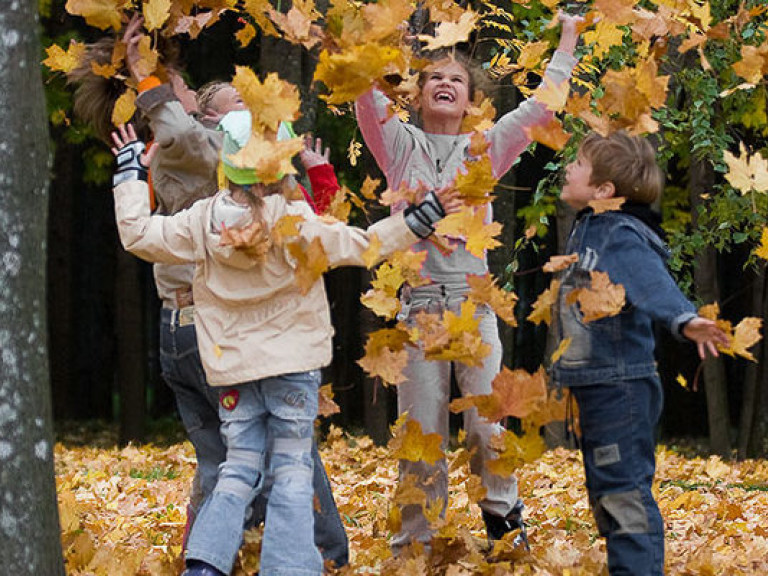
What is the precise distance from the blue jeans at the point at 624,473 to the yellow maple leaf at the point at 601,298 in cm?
24

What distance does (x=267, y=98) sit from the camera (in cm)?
316

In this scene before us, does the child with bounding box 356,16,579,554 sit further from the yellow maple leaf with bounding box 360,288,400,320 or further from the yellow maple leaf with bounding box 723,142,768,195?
the yellow maple leaf with bounding box 723,142,768,195

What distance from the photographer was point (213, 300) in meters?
3.43

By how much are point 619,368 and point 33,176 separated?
1789mm

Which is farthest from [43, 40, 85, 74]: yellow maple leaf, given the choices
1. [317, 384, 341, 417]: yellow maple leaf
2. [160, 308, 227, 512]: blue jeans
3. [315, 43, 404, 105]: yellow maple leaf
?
[317, 384, 341, 417]: yellow maple leaf

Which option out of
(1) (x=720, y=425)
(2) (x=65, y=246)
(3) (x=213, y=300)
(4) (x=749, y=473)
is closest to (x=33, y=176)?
(3) (x=213, y=300)

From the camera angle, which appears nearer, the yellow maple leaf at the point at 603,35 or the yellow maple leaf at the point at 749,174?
the yellow maple leaf at the point at 749,174

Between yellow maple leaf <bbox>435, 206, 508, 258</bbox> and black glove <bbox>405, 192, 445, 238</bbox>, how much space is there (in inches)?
4.8

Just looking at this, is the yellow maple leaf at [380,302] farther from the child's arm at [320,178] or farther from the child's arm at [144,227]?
the child's arm at [144,227]

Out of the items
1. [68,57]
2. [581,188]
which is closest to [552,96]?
[581,188]

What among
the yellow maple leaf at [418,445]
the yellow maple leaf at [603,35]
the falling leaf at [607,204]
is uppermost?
the yellow maple leaf at [603,35]

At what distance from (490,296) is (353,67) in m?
0.88

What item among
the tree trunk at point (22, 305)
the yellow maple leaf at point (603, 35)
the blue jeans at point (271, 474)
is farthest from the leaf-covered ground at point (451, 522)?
the yellow maple leaf at point (603, 35)

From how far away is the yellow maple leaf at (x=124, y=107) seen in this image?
3.76 m
